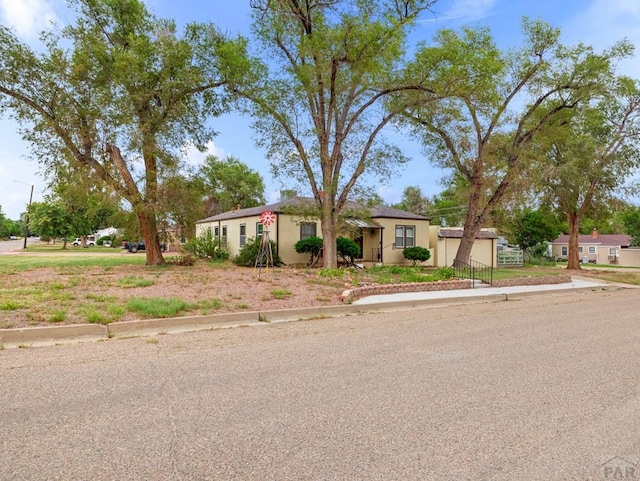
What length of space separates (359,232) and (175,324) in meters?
15.7

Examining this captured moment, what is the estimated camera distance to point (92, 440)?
3.18 metres

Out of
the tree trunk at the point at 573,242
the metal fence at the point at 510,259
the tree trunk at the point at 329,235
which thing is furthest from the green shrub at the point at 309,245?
the tree trunk at the point at 573,242

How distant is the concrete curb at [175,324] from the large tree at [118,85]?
36.0 feet

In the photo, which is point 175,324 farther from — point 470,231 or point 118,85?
point 470,231

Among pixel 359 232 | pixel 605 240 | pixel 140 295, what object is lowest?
pixel 140 295

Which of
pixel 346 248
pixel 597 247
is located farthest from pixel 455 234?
pixel 597 247

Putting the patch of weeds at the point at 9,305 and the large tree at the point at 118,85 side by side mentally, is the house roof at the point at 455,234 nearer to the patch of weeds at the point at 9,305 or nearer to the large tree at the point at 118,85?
the large tree at the point at 118,85

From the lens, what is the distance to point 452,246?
2727cm

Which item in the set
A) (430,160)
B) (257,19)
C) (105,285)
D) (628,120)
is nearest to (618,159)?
(628,120)

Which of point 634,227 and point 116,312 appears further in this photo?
point 634,227

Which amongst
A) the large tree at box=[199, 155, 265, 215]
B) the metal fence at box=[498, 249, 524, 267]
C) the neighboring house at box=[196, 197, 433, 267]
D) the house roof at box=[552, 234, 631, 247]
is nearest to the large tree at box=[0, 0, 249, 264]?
the neighboring house at box=[196, 197, 433, 267]

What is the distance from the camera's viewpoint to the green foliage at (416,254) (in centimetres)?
2369

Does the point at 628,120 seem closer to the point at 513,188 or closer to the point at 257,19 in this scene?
the point at 513,188

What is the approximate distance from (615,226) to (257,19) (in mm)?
90851
